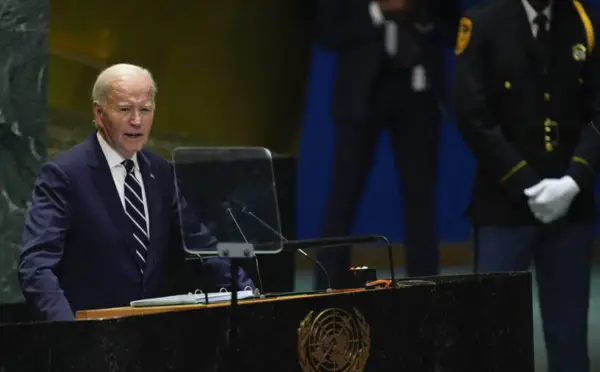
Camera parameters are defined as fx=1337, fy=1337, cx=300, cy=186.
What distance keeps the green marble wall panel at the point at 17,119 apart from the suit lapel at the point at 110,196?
139cm

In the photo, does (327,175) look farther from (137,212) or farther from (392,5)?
(137,212)

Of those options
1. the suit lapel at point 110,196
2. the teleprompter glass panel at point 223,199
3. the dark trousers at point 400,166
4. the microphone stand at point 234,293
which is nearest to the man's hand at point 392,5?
the dark trousers at point 400,166

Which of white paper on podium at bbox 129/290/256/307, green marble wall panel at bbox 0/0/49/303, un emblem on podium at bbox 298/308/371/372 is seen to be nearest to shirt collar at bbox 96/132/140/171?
white paper on podium at bbox 129/290/256/307

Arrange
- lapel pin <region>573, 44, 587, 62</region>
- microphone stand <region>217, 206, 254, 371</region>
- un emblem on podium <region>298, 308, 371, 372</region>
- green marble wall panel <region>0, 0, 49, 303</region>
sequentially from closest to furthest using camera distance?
microphone stand <region>217, 206, 254, 371</region> < un emblem on podium <region>298, 308, 371, 372</region> < lapel pin <region>573, 44, 587, 62</region> < green marble wall panel <region>0, 0, 49, 303</region>

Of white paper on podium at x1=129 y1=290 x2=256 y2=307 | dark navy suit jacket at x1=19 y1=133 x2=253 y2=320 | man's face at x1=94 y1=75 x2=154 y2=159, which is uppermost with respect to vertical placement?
man's face at x1=94 y1=75 x2=154 y2=159

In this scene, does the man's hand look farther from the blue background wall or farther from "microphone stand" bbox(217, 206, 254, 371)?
"microphone stand" bbox(217, 206, 254, 371)

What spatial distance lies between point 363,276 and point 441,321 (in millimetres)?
241

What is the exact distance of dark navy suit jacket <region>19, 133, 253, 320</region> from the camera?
3.59 meters

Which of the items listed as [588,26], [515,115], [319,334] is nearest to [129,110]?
[319,334]

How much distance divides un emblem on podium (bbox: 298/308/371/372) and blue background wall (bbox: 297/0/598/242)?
295 centimetres

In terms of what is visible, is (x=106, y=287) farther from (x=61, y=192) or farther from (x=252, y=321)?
(x=252, y=321)

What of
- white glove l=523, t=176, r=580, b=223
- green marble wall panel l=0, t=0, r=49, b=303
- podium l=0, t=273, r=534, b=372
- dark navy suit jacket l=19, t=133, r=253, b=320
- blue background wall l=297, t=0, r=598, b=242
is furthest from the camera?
blue background wall l=297, t=0, r=598, b=242

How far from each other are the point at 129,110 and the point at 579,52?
6.40ft

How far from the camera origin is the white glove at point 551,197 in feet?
15.4
